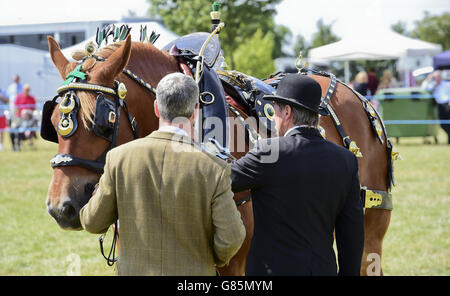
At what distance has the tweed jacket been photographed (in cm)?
234

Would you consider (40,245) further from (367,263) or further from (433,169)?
(433,169)

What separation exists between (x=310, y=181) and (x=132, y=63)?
1.27m

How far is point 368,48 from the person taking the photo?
54.0 ft

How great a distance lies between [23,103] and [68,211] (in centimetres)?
1473

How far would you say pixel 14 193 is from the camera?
9273mm

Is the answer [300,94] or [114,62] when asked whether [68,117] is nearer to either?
[114,62]

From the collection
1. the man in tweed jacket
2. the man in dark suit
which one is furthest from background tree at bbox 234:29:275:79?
the man in tweed jacket

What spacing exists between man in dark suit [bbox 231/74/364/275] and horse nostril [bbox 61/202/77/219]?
0.79 meters

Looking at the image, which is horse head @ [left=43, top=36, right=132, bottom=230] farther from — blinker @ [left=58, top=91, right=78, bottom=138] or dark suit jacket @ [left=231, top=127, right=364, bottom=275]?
dark suit jacket @ [left=231, top=127, right=364, bottom=275]

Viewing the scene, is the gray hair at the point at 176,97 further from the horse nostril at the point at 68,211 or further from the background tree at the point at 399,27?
the background tree at the point at 399,27

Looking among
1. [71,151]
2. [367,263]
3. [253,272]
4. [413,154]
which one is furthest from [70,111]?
[413,154]

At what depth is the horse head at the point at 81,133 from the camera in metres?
2.63

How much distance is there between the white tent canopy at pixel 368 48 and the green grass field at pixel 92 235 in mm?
5669

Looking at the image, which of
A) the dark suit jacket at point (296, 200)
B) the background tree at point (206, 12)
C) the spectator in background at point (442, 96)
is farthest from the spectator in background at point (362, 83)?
the dark suit jacket at point (296, 200)
